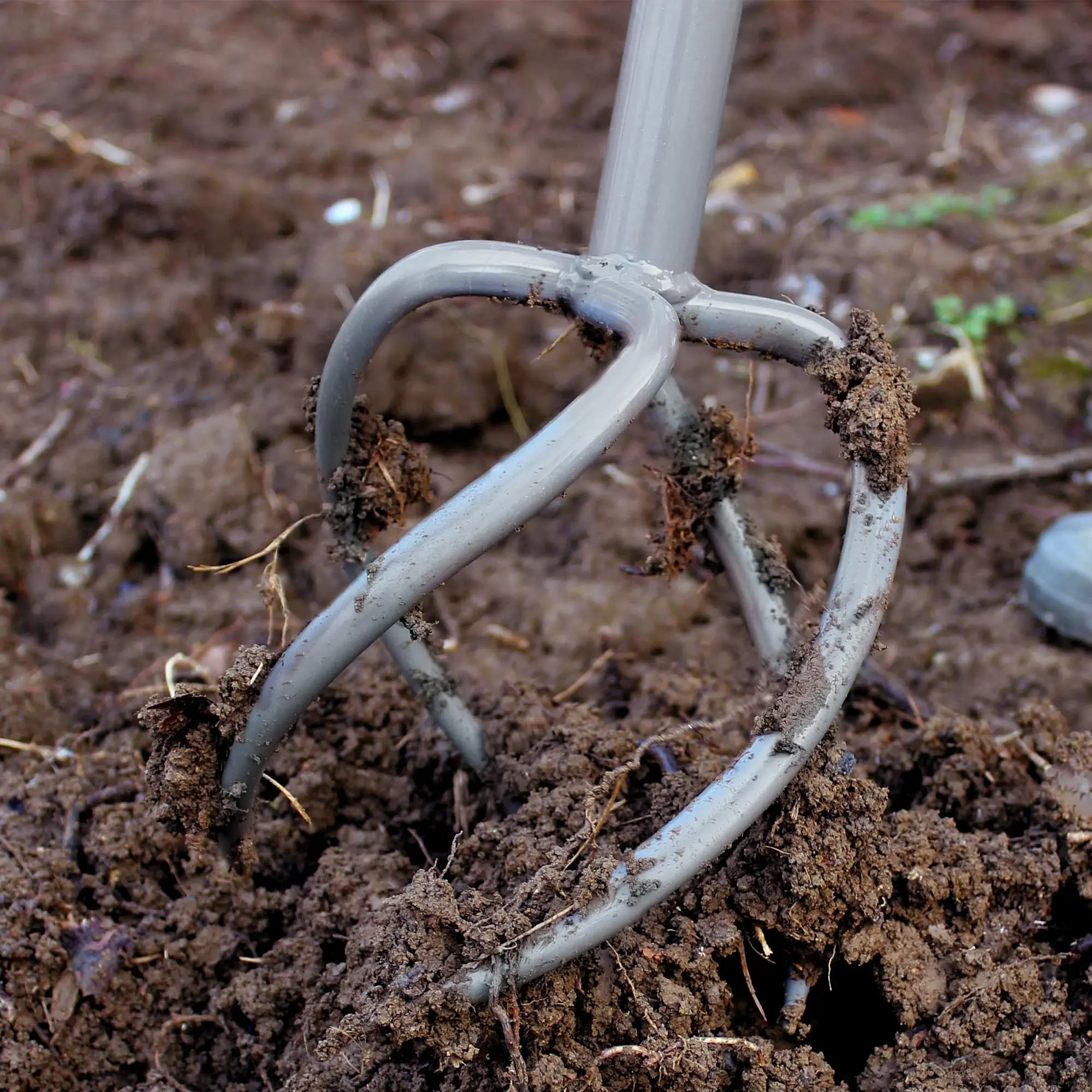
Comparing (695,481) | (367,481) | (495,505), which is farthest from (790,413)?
(495,505)

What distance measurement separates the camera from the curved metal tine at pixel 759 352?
1333 millimetres

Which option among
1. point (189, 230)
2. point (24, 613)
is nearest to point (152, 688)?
point (24, 613)

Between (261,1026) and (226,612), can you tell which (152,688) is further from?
(261,1026)

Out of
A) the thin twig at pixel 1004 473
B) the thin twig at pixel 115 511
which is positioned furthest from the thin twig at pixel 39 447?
the thin twig at pixel 1004 473

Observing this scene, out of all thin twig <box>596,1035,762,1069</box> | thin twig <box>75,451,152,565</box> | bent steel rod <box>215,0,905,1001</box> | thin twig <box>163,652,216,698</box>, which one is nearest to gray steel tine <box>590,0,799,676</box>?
bent steel rod <box>215,0,905,1001</box>

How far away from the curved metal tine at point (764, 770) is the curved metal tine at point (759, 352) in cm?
12

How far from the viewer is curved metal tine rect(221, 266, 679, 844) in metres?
1.15

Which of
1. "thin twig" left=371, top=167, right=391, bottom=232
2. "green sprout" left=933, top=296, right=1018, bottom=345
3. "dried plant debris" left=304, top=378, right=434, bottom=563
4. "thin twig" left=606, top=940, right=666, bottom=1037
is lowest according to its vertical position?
"thin twig" left=606, top=940, right=666, bottom=1037

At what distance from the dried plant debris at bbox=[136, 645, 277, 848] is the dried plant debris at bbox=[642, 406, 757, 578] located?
57cm

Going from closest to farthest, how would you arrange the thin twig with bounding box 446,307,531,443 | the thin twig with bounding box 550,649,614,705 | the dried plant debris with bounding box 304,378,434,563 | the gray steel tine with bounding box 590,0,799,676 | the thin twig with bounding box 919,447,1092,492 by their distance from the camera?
the gray steel tine with bounding box 590,0,799,676, the dried plant debris with bounding box 304,378,434,563, the thin twig with bounding box 550,649,614,705, the thin twig with bounding box 919,447,1092,492, the thin twig with bounding box 446,307,531,443

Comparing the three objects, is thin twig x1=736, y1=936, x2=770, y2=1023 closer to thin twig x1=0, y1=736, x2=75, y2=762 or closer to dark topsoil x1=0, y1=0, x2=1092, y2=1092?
dark topsoil x1=0, y1=0, x2=1092, y2=1092

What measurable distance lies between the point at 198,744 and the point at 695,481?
0.77 meters

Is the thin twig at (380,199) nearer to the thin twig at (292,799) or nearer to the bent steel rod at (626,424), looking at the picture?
the bent steel rod at (626,424)

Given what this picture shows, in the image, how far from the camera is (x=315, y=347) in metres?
2.69
